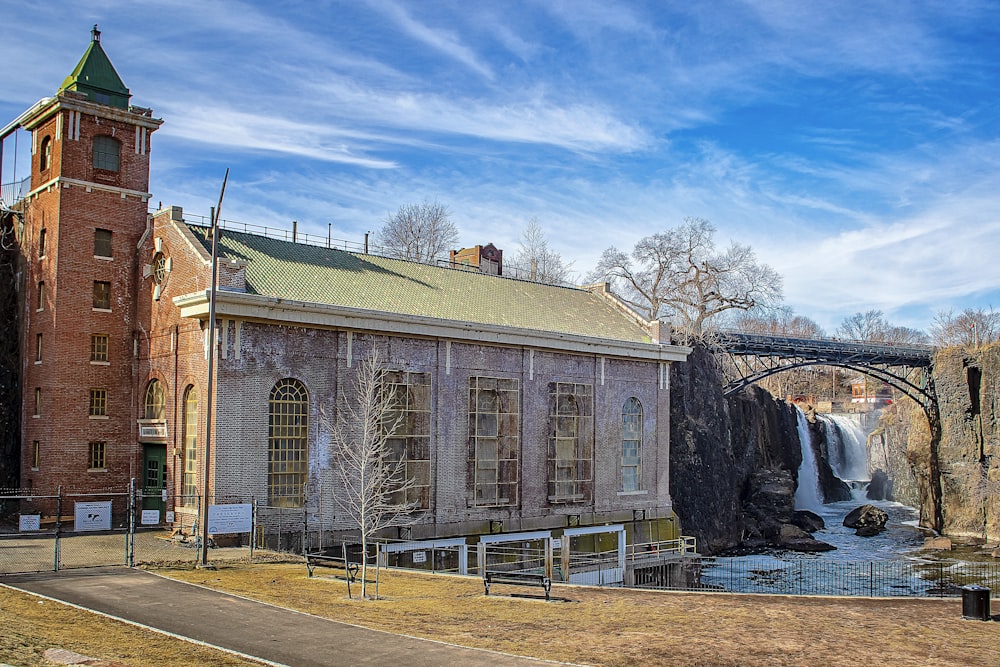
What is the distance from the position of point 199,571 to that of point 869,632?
1645cm

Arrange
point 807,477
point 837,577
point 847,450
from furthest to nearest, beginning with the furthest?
point 847,450, point 807,477, point 837,577

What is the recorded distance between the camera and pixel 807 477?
7819 centimetres

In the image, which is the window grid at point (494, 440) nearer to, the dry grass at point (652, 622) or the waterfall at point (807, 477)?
the dry grass at point (652, 622)

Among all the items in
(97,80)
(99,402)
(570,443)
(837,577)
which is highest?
(97,80)

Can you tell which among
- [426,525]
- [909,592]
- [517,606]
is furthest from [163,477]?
[909,592]

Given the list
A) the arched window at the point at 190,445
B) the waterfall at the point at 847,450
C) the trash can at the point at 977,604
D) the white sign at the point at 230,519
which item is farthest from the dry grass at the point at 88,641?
the waterfall at the point at 847,450

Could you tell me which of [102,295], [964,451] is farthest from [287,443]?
[964,451]

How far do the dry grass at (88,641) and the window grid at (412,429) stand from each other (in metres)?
16.9

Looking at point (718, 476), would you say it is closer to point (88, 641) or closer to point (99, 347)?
point (99, 347)

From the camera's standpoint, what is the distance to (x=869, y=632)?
18.1 meters

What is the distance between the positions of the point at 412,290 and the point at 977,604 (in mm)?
23801

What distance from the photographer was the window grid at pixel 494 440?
3588 cm

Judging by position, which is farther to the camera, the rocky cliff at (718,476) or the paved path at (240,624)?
the rocky cliff at (718,476)

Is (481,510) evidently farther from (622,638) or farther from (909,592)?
(909,592)
